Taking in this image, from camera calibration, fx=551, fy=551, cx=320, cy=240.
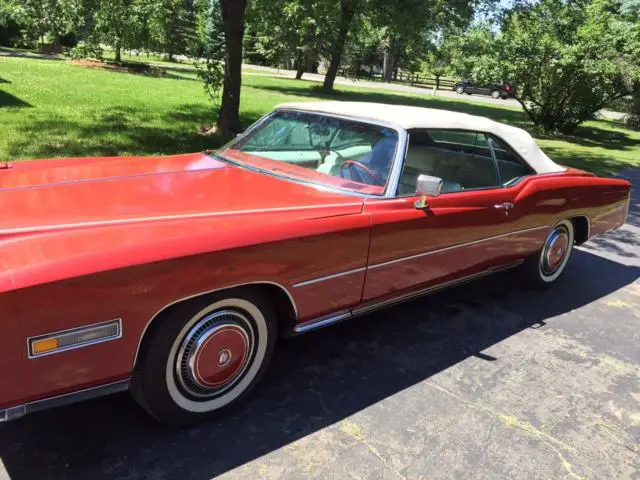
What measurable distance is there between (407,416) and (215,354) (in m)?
1.04

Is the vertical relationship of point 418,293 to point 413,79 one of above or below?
below

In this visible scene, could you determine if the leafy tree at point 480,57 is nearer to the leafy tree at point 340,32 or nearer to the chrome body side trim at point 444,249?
the leafy tree at point 340,32

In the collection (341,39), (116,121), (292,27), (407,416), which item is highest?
(292,27)

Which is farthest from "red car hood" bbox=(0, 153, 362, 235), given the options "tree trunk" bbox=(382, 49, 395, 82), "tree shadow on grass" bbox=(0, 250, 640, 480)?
"tree trunk" bbox=(382, 49, 395, 82)

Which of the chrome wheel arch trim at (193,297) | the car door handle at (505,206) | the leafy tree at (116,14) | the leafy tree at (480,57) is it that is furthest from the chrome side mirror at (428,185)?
the leafy tree at (480,57)

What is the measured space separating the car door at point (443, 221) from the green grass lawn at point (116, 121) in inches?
200

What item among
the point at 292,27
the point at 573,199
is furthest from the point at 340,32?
the point at 573,199

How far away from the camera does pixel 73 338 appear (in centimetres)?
199

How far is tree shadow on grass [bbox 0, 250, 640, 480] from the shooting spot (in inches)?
90.3

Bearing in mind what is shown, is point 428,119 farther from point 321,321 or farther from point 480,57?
point 480,57

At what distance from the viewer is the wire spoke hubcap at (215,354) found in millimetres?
2393

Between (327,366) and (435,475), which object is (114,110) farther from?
(435,475)

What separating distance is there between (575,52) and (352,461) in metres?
15.5

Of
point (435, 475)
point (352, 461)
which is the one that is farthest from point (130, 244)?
point (435, 475)
